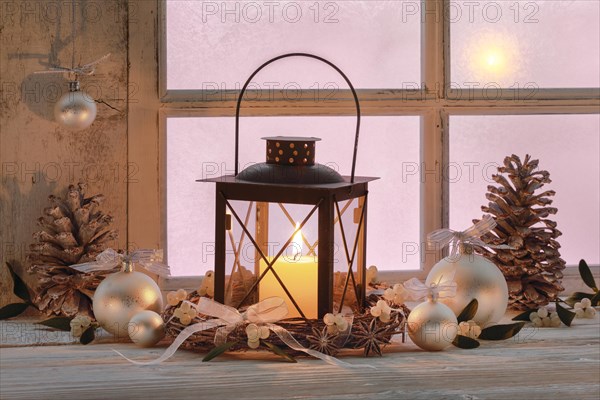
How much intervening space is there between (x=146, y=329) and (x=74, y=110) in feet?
1.40

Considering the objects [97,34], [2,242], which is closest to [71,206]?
[2,242]

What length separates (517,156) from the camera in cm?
173

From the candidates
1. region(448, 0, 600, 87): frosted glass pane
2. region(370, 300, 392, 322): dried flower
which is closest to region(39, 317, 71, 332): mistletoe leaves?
region(370, 300, 392, 322): dried flower

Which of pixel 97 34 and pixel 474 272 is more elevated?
pixel 97 34

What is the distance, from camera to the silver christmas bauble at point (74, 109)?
156 cm

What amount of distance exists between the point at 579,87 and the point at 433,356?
755 millimetres

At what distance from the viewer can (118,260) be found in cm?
147

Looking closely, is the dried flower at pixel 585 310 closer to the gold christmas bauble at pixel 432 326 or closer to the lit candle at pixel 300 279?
the gold christmas bauble at pixel 432 326

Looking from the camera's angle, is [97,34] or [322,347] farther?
[97,34]

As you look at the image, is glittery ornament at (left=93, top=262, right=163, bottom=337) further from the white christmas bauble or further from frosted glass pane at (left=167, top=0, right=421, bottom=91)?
frosted glass pane at (left=167, top=0, right=421, bottom=91)

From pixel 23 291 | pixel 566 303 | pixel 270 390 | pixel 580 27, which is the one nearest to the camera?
pixel 270 390

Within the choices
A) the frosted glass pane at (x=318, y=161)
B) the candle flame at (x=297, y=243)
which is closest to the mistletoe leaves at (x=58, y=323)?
the frosted glass pane at (x=318, y=161)

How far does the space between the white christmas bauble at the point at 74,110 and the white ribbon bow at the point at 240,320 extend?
42cm

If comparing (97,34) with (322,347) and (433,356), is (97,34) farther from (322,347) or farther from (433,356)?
(433,356)
